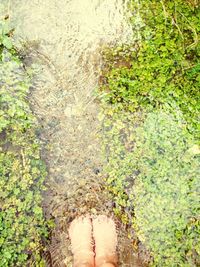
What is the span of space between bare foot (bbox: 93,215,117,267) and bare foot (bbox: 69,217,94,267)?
6cm

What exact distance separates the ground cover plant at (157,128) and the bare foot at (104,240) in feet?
0.63

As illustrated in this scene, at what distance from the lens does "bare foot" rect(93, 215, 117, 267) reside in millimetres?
3414

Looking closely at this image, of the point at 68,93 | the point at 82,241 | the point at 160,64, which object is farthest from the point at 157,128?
the point at 82,241

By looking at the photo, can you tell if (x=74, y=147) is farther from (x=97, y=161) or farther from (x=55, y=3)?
(x=55, y=3)

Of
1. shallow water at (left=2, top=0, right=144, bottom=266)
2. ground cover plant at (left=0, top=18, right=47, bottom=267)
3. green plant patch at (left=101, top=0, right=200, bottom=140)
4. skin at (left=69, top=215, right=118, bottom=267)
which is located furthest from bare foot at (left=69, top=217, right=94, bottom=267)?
green plant patch at (left=101, top=0, right=200, bottom=140)

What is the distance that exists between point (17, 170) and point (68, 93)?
3.30 feet

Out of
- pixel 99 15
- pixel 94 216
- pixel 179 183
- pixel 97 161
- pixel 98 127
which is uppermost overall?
pixel 99 15

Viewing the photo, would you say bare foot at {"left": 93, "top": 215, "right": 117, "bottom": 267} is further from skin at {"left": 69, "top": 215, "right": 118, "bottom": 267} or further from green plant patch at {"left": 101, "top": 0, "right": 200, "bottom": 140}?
green plant patch at {"left": 101, "top": 0, "right": 200, "bottom": 140}

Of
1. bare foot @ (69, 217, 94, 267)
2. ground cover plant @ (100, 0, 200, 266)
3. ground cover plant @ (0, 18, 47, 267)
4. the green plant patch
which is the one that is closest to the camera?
bare foot @ (69, 217, 94, 267)

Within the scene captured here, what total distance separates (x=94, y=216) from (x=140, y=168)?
27.0 inches

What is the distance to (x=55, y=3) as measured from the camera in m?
4.32

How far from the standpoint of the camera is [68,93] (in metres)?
4.07

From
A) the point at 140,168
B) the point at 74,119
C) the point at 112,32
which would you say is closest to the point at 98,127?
the point at 74,119

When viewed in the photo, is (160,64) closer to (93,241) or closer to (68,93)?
(68,93)
